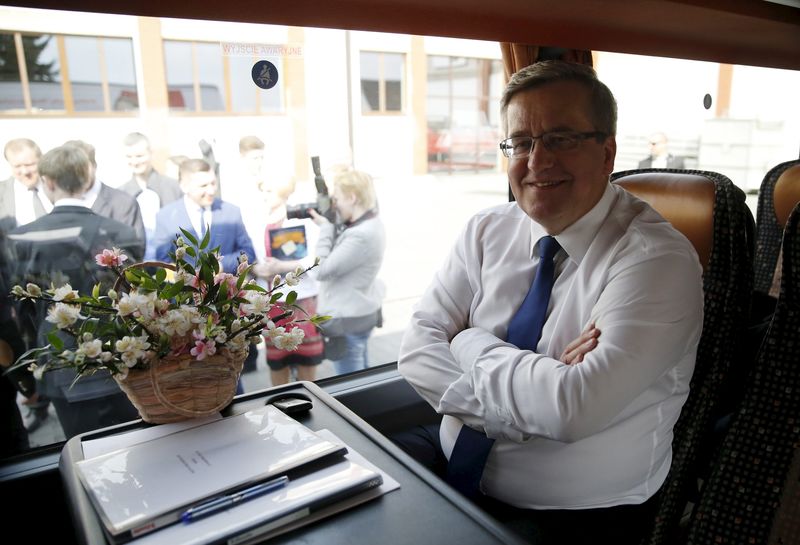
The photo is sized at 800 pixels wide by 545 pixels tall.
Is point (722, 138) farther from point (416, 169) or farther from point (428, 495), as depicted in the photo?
point (428, 495)

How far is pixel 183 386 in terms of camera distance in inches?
49.6

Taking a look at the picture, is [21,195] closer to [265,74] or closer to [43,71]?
[43,71]

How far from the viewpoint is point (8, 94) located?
1.65 meters

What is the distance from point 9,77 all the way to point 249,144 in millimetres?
748

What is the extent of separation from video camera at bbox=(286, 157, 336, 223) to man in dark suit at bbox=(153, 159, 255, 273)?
0.25 m

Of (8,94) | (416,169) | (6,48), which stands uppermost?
(6,48)

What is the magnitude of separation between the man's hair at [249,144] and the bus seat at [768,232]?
7.36 feet

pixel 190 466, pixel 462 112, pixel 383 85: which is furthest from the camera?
pixel 462 112

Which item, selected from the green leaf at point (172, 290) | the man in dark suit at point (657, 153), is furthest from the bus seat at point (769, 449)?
the man in dark suit at point (657, 153)

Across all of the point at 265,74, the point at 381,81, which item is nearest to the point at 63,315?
the point at 265,74

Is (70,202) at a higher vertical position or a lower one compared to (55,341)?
higher

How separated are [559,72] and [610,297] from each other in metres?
0.59

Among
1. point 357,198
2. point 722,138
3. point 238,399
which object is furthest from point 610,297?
point 722,138

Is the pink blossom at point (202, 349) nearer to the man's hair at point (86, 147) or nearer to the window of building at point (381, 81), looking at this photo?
the man's hair at point (86, 147)
